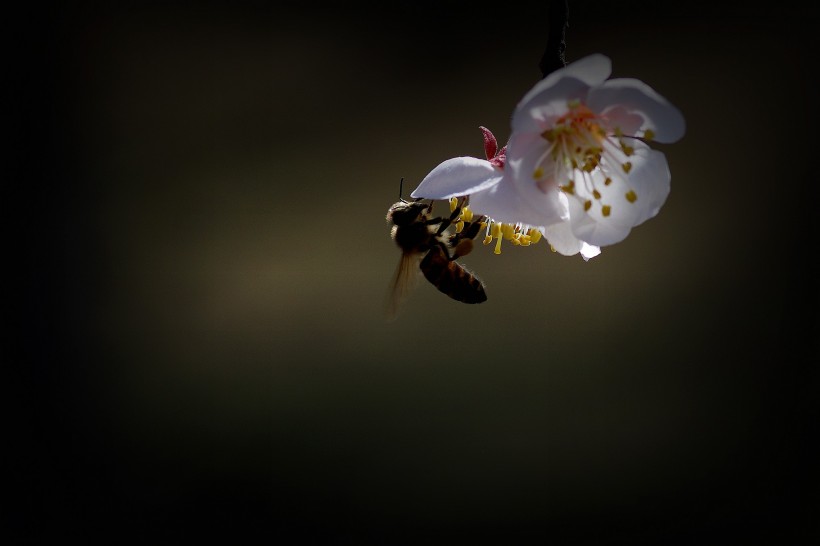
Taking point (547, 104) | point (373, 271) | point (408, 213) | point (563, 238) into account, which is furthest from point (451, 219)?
point (373, 271)

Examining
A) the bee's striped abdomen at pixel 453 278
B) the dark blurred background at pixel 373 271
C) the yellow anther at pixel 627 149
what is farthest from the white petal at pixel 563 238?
the dark blurred background at pixel 373 271

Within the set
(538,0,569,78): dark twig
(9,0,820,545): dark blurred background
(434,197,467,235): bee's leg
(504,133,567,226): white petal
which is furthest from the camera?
(9,0,820,545): dark blurred background

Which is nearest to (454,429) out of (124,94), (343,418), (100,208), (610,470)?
(343,418)

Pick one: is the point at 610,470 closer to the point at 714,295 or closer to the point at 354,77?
the point at 714,295

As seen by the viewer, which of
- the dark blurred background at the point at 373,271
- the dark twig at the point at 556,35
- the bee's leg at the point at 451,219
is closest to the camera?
the dark twig at the point at 556,35

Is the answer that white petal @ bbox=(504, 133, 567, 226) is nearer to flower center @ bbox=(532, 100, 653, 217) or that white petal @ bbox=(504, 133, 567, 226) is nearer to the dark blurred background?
flower center @ bbox=(532, 100, 653, 217)

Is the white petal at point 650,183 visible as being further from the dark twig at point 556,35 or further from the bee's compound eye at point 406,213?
the bee's compound eye at point 406,213

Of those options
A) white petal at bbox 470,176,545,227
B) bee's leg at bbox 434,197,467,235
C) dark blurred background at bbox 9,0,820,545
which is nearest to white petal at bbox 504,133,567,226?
white petal at bbox 470,176,545,227
